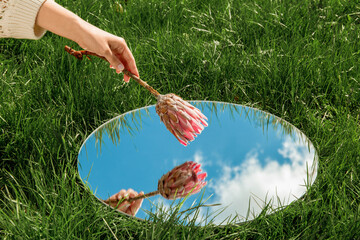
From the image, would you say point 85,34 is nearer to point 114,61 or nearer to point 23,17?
point 114,61

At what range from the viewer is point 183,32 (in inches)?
121


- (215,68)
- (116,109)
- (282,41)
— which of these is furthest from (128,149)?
(282,41)

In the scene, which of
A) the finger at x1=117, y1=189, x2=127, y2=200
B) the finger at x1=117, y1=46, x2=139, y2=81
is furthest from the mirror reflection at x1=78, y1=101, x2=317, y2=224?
the finger at x1=117, y1=46, x2=139, y2=81

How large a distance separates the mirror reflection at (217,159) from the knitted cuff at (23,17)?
495 mm

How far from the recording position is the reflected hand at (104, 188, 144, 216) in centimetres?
180

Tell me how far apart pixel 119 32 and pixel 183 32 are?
39 cm

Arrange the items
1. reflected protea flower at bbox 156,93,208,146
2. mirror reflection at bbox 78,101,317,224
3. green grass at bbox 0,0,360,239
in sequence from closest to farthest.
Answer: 1. green grass at bbox 0,0,360,239
2. mirror reflection at bbox 78,101,317,224
3. reflected protea flower at bbox 156,93,208,146

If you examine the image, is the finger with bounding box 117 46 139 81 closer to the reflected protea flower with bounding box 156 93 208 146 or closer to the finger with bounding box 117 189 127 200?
the reflected protea flower with bounding box 156 93 208 146

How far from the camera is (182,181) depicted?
194 cm

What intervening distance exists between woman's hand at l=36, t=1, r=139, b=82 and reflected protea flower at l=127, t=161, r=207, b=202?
1.44 feet

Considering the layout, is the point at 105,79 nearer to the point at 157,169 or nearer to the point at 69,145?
the point at 69,145

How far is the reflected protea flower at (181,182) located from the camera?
6.16ft

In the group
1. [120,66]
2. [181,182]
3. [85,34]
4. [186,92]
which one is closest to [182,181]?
[181,182]

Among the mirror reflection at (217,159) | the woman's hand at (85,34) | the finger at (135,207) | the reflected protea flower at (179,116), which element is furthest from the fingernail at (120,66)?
the finger at (135,207)
